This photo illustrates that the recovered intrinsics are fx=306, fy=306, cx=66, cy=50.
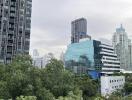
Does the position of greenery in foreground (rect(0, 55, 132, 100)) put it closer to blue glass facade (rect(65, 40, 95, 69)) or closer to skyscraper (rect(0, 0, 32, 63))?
skyscraper (rect(0, 0, 32, 63))

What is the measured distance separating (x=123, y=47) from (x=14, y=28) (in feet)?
351

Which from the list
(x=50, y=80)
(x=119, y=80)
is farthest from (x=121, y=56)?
(x=50, y=80)

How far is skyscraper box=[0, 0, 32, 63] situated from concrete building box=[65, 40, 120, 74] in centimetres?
4235

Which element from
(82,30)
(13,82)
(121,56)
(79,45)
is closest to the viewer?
(13,82)

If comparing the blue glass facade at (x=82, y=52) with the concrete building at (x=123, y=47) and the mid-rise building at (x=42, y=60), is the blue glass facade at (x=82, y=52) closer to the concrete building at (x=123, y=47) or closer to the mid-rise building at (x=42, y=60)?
the mid-rise building at (x=42, y=60)

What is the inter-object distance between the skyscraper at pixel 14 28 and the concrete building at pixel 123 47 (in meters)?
102

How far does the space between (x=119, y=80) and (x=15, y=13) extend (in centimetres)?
4014

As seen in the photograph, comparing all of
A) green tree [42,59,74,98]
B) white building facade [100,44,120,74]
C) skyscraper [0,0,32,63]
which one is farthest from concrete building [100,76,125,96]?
green tree [42,59,74,98]

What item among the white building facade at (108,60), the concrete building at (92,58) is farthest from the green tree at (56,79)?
the white building facade at (108,60)

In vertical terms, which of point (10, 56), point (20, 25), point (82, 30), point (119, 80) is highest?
point (82, 30)

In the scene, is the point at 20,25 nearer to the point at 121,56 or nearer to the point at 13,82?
the point at 13,82

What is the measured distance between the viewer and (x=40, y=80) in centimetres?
2831

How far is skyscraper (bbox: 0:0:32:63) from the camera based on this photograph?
201 feet

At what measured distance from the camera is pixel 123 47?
16250 centimetres
